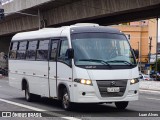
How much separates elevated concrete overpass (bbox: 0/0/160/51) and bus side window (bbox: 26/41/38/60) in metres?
14.6

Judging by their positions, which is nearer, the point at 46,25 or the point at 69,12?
the point at 69,12

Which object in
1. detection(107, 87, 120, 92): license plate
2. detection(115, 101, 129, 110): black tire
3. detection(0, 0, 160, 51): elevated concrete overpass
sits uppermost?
detection(0, 0, 160, 51): elevated concrete overpass

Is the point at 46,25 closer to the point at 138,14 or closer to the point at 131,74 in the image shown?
the point at 138,14

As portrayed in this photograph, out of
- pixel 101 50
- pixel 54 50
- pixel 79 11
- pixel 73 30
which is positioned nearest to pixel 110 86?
pixel 101 50

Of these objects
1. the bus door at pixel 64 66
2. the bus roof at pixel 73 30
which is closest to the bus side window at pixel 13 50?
the bus roof at pixel 73 30

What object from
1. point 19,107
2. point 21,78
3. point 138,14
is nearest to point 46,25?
point 138,14

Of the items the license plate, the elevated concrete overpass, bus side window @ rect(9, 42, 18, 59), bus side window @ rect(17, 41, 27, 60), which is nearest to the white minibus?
the license plate

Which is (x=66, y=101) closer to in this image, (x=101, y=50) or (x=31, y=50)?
(x=101, y=50)

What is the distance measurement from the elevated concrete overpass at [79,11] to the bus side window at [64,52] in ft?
55.4

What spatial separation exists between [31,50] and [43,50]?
4.68 feet

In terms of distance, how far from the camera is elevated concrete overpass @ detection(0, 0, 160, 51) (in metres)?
33.9

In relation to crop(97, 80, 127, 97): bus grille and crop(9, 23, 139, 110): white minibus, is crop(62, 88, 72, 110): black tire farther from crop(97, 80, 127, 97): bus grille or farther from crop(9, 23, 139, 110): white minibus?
crop(97, 80, 127, 97): bus grille

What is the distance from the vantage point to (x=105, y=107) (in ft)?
52.6

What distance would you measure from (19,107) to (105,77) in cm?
369
